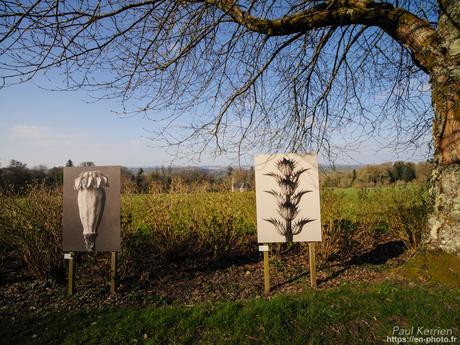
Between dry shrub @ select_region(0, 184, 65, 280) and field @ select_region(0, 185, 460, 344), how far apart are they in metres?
0.02

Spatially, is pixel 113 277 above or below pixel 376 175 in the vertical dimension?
below

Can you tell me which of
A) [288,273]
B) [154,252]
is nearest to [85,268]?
[154,252]

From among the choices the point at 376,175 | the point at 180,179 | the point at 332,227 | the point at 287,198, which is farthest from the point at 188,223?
the point at 376,175

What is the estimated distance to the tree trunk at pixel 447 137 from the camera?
461cm

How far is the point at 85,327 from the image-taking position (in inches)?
139

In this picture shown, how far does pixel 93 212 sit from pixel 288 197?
271 centimetres

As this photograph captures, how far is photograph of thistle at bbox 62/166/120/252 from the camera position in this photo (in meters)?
4.72

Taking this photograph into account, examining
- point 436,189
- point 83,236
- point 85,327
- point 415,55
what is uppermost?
point 415,55

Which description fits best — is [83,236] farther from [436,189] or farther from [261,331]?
[436,189]

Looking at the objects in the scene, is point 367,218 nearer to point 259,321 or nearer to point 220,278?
point 220,278

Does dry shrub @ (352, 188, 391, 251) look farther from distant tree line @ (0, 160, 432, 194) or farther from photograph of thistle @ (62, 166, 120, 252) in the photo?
photograph of thistle @ (62, 166, 120, 252)

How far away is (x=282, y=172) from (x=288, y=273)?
1.74 metres

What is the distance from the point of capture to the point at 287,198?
484cm

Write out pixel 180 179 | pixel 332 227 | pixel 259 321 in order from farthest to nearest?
pixel 180 179 < pixel 332 227 < pixel 259 321
